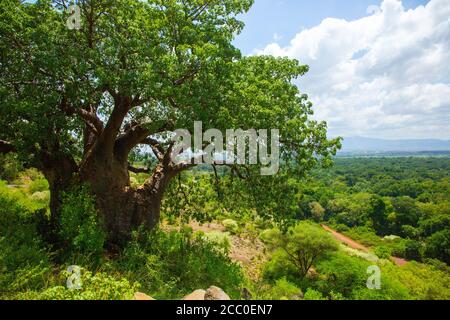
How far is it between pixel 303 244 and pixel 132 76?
2583 centimetres

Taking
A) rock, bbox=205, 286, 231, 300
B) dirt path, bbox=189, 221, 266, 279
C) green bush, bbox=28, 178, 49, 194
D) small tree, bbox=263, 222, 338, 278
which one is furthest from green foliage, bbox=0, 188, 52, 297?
small tree, bbox=263, 222, 338, 278

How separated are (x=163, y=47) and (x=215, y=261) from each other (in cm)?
704

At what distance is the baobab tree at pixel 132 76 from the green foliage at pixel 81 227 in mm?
838

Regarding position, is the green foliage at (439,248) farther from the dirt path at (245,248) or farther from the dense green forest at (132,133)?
the dense green forest at (132,133)

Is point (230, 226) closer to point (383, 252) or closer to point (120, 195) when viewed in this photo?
point (120, 195)

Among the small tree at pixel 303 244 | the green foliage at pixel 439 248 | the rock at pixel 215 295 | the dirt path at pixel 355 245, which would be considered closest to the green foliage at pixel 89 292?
the rock at pixel 215 295

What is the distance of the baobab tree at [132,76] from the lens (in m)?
8.59

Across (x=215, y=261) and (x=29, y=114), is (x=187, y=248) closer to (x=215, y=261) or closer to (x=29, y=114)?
(x=215, y=261)

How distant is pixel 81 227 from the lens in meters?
9.37

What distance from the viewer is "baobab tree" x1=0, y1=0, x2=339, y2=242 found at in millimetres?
8586

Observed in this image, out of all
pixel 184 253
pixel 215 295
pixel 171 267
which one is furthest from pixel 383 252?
pixel 215 295
